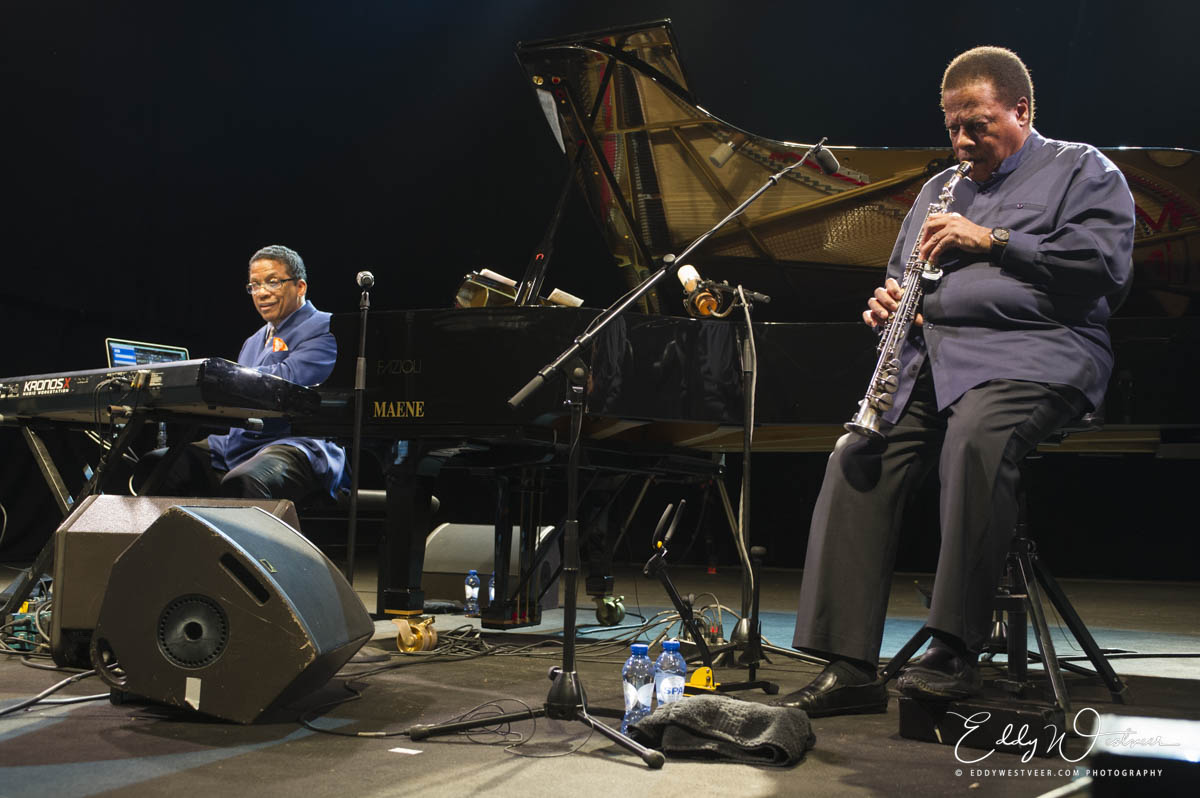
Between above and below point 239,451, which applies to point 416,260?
above

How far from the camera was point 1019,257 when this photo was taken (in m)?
2.16

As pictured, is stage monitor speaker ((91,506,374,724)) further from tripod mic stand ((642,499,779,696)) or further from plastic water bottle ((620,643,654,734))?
tripod mic stand ((642,499,779,696))

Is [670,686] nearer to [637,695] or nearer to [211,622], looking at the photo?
[637,695]

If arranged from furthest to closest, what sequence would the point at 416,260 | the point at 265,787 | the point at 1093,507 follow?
the point at 416,260 → the point at 1093,507 → the point at 265,787

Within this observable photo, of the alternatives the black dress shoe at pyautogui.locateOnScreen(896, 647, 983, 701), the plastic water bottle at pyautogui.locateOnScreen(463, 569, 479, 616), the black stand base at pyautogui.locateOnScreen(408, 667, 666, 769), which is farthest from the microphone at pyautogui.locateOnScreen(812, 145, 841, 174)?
the plastic water bottle at pyautogui.locateOnScreen(463, 569, 479, 616)

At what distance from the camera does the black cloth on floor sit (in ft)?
6.31

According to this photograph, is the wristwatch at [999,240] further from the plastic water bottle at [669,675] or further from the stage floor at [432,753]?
the plastic water bottle at [669,675]

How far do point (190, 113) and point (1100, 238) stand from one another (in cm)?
688

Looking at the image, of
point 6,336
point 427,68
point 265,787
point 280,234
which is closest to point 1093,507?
point 427,68

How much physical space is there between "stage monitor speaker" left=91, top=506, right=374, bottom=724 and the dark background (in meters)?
4.98

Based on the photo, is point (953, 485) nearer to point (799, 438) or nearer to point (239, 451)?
point (799, 438)

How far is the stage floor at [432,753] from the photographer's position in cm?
174

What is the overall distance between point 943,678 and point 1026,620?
65cm

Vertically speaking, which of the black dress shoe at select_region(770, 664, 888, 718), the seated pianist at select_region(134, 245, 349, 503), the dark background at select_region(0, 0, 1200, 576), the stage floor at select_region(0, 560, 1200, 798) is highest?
the dark background at select_region(0, 0, 1200, 576)
